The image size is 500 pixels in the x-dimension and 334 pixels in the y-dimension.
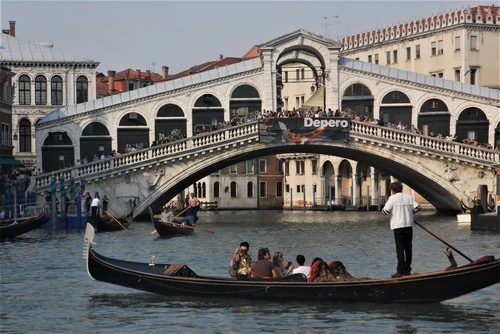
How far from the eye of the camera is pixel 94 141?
41.7m

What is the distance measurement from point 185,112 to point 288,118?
357 centimetres

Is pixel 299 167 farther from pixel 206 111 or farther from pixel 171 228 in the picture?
pixel 171 228

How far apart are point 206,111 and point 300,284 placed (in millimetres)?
25265

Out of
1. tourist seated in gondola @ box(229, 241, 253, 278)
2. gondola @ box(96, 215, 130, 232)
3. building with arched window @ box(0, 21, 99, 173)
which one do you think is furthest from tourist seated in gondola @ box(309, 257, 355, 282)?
building with arched window @ box(0, 21, 99, 173)

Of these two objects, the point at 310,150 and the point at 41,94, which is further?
the point at 41,94

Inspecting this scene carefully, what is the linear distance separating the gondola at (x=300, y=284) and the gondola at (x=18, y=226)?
12.0 metres

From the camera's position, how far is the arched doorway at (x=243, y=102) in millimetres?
41438

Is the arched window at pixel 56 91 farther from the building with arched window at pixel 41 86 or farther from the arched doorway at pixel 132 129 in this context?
the arched doorway at pixel 132 129

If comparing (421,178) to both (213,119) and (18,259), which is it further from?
(18,259)

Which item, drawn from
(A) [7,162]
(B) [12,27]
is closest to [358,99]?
(A) [7,162]

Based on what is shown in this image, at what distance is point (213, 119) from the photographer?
41.7m

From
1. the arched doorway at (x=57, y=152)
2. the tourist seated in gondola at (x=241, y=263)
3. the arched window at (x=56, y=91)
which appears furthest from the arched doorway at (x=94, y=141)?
the tourist seated in gondola at (x=241, y=263)

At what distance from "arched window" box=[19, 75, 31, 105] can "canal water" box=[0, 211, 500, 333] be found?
66.1 feet

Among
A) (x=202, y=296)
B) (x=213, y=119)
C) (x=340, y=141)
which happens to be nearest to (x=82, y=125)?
(x=213, y=119)
